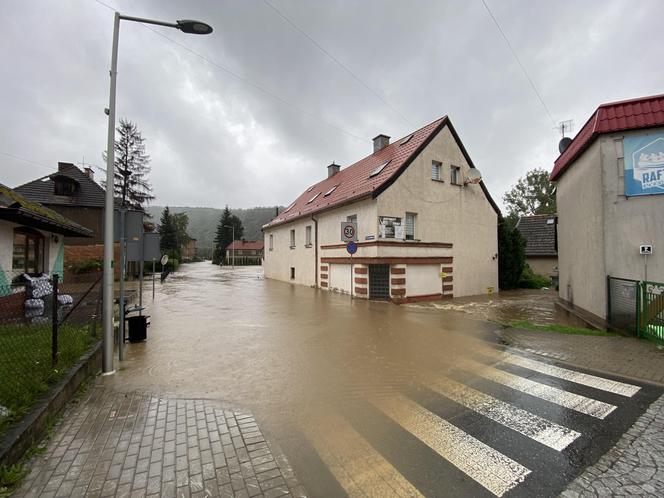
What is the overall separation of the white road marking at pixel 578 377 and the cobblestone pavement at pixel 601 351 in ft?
1.69

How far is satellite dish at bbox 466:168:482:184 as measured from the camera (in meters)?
18.1

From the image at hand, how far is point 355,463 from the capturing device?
3109 mm

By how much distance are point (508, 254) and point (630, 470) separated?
20318mm

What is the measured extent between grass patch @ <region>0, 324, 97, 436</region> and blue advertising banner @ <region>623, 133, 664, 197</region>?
1251 centimetres

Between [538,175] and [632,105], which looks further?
[538,175]

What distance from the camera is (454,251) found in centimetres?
1736

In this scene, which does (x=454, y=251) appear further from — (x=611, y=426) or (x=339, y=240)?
(x=611, y=426)

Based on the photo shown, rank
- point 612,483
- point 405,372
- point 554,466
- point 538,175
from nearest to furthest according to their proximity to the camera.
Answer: point 612,483 → point 554,466 → point 405,372 → point 538,175

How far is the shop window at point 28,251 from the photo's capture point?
10586 millimetres

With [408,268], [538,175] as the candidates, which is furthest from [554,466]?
[538,175]

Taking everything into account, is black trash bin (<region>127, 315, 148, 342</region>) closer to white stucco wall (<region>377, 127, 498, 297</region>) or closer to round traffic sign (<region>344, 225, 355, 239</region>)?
round traffic sign (<region>344, 225, 355, 239</region>)

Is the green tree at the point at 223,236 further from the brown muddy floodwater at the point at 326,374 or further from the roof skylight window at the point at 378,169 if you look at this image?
the brown muddy floodwater at the point at 326,374

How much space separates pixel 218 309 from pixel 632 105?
46.5ft

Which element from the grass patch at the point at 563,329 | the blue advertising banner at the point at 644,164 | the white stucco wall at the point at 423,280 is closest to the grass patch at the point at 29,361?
the grass patch at the point at 563,329
